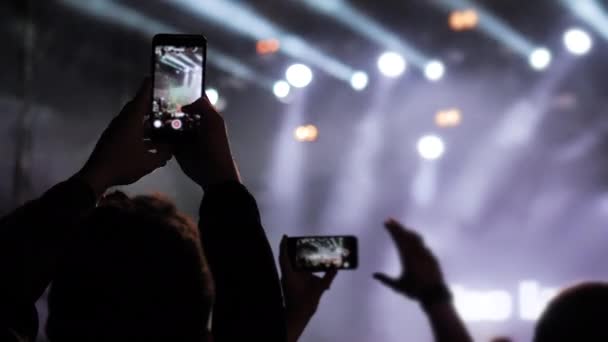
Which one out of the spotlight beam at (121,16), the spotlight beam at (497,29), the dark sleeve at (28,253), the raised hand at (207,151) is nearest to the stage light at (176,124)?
the raised hand at (207,151)

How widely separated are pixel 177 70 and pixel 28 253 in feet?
2.09

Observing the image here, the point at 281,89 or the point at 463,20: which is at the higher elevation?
the point at 463,20

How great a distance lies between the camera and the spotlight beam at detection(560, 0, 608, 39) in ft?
25.4

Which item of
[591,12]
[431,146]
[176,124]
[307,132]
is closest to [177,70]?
[176,124]

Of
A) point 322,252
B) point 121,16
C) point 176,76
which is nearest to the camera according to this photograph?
point 176,76

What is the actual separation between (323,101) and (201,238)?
27.3 feet

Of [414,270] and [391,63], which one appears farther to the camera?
[391,63]

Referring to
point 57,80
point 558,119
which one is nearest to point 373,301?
point 558,119

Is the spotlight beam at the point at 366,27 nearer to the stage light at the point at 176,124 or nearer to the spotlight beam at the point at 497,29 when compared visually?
the spotlight beam at the point at 497,29

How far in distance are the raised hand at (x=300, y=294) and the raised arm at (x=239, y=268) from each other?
1.55ft

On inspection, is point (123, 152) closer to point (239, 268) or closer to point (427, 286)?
point (239, 268)

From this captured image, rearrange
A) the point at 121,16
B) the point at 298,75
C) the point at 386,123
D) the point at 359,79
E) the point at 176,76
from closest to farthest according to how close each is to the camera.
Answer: the point at 176,76
the point at 121,16
the point at 298,75
the point at 359,79
the point at 386,123

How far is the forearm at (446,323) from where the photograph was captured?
116 centimetres

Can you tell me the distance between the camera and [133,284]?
0.91m
